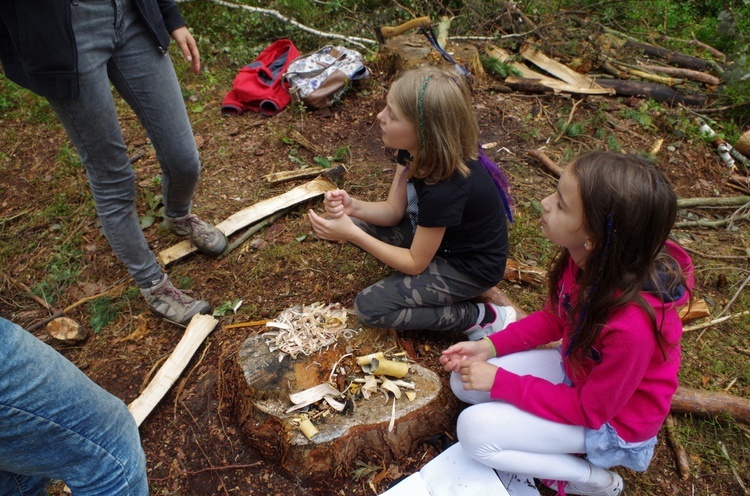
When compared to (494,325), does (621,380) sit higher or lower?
higher

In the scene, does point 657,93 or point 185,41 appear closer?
point 185,41

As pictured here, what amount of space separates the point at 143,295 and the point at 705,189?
449cm

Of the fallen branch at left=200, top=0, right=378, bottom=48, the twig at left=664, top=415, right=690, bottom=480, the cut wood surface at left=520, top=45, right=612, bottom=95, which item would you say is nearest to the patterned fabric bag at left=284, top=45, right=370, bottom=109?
the fallen branch at left=200, top=0, right=378, bottom=48

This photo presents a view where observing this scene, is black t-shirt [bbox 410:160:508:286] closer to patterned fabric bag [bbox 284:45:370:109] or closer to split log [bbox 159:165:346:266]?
split log [bbox 159:165:346:266]

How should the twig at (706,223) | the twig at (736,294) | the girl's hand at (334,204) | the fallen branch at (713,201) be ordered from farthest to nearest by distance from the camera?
the fallen branch at (713,201), the twig at (706,223), the twig at (736,294), the girl's hand at (334,204)

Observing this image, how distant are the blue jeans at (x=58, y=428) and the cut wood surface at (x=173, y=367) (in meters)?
1.06

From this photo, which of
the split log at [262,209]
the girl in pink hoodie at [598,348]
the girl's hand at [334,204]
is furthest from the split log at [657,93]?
the girl's hand at [334,204]

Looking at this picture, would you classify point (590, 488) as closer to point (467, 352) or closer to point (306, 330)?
point (467, 352)

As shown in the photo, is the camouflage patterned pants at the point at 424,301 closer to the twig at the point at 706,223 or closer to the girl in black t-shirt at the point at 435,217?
the girl in black t-shirt at the point at 435,217

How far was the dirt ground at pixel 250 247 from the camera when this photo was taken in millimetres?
2266

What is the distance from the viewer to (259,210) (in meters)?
3.59

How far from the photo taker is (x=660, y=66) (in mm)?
5711

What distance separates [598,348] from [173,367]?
2.09 meters

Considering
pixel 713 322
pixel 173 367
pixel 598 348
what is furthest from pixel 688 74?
pixel 173 367
